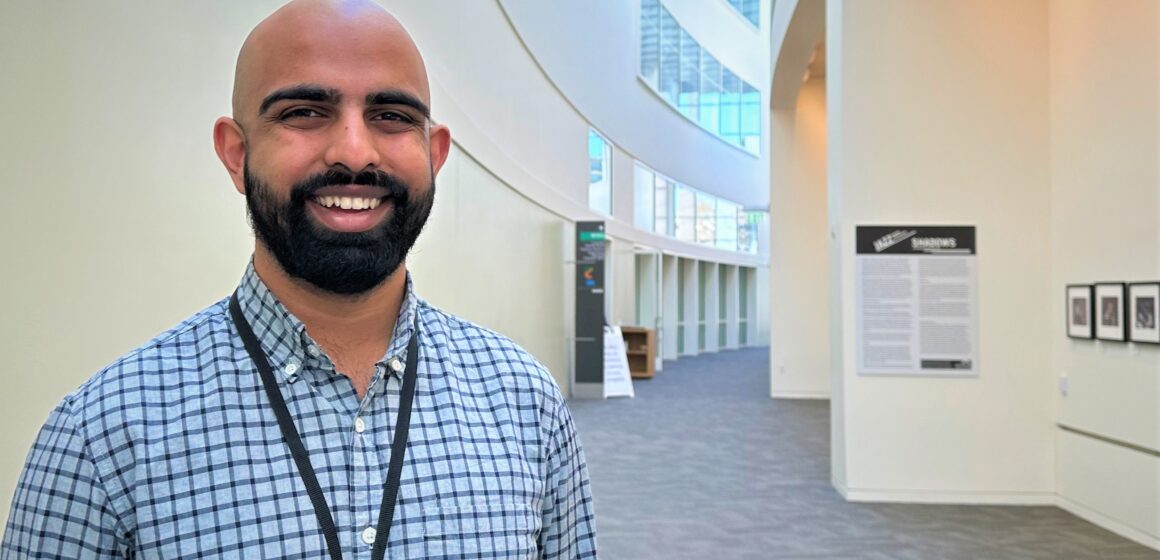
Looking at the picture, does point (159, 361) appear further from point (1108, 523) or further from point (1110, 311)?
point (1108, 523)

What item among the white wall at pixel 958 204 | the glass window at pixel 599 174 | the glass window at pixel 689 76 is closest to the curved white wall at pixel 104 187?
the white wall at pixel 958 204

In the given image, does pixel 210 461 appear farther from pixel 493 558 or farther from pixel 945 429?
pixel 945 429

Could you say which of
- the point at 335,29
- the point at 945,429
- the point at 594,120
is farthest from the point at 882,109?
the point at 594,120

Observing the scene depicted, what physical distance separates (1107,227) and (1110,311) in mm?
525

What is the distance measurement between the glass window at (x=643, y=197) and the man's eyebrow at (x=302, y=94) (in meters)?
17.0

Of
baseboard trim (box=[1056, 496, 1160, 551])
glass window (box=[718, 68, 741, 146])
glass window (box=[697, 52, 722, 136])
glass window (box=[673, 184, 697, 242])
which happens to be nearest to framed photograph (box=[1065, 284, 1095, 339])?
baseboard trim (box=[1056, 496, 1160, 551])

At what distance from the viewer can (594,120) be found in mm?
14930

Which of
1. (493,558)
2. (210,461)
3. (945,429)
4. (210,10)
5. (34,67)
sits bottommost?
(945,429)

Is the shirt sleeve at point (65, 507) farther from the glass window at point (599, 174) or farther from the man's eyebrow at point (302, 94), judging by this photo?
the glass window at point (599, 174)

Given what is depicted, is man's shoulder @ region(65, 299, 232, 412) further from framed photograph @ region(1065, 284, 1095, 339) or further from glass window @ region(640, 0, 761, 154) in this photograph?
glass window @ region(640, 0, 761, 154)

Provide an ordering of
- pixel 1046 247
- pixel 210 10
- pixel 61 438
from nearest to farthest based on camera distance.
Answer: pixel 61 438, pixel 210 10, pixel 1046 247

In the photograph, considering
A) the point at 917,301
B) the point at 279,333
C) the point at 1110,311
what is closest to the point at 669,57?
the point at 917,301

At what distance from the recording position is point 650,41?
19141 millimetres

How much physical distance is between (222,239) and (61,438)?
277cm
